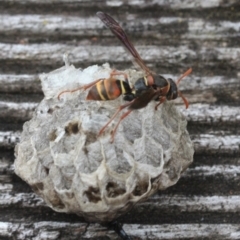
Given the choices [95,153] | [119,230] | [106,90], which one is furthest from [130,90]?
[119,230]

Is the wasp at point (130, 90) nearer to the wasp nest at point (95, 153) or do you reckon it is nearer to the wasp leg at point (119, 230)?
the wasp nest at point (95, 153)

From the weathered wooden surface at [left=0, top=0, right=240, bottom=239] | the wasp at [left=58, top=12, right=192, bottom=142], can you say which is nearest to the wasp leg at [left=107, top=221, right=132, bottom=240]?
the weathered wooden surface at [left=0, top=0, right=240, bottom=239]

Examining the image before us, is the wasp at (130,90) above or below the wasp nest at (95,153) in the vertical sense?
above

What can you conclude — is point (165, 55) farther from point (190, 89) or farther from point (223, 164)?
point (223, 164)

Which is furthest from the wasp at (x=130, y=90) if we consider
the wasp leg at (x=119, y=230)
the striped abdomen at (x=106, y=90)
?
the wasp leg at (x=119, y=230)

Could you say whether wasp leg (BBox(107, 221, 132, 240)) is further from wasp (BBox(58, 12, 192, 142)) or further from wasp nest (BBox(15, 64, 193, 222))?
wasp (BBox(58, 12, 192, 142))

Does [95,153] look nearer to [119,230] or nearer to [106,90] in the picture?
[106,90]

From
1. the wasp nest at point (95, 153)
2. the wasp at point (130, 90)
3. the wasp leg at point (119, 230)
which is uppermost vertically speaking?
the wasp at point (130, 90)
